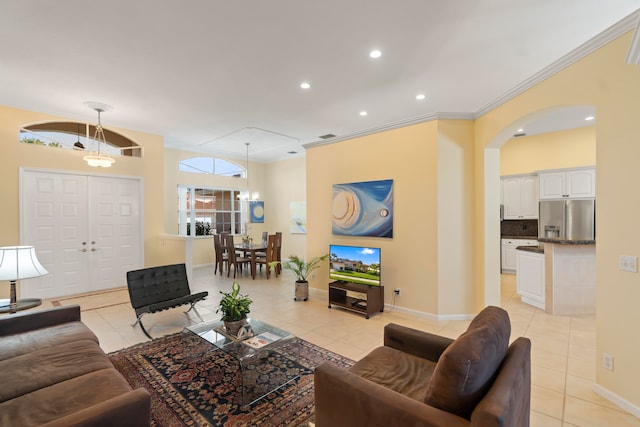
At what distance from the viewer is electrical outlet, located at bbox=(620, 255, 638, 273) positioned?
7.16 ft

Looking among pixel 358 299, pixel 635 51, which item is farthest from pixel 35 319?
pixel 635 51

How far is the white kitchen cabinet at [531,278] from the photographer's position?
4.56 m

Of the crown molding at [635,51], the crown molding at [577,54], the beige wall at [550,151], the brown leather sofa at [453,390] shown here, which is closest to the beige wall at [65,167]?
the brown leather sofa at [453,390]

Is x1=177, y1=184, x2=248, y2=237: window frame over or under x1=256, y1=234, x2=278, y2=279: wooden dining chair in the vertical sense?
over

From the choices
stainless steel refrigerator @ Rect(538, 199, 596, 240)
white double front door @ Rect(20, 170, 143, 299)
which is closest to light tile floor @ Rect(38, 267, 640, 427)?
white double front door @ Rect(20, 170, 143, 299)

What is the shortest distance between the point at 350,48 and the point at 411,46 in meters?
0.59

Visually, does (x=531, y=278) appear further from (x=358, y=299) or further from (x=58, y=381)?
(x=58, y=381)

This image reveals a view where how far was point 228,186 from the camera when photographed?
348 inches

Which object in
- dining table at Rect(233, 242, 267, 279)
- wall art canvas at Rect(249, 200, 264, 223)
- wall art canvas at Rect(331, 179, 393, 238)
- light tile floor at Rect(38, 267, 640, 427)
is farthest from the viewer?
wall art canvas at Rect(249, 200, 264, 223)

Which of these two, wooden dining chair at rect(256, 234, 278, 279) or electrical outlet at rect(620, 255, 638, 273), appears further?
wooden dining chair at rect(256, 234, 278, 279)

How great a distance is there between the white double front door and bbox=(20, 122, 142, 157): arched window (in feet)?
1.78

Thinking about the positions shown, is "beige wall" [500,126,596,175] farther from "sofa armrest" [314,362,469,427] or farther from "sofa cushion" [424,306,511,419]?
"sofa armrest" [314,362,469,427]

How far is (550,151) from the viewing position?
6262mm

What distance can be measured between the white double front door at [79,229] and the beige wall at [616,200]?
6951 millimetres
